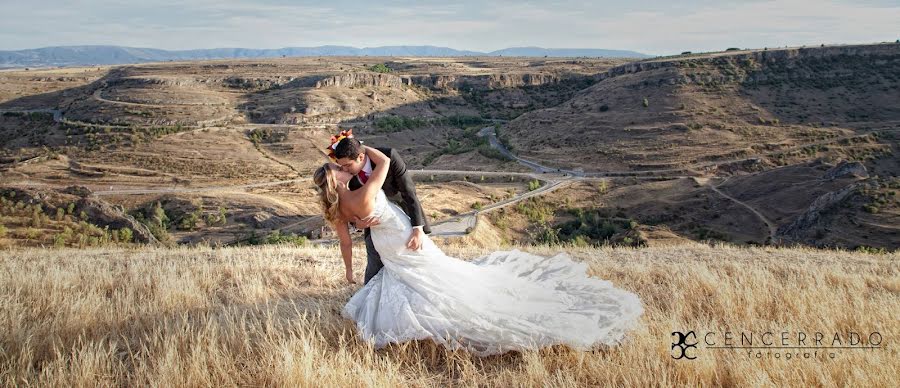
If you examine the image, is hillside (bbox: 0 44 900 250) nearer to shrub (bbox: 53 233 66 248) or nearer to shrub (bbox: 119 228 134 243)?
shrub (bbox: 53 233 66 248)

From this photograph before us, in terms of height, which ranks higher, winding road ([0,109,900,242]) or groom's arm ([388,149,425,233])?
groom's arm ([388,149,425,233])

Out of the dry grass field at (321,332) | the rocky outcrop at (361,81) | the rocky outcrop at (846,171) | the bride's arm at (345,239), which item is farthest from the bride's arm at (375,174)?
the rocky outcrop at (361,81)

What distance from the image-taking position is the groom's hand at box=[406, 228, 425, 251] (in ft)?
15.2

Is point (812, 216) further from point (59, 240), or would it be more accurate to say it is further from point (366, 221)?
point (59, 240)

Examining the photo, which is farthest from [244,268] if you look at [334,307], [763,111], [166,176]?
[763,111]

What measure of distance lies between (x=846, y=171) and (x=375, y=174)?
40402 millimetres

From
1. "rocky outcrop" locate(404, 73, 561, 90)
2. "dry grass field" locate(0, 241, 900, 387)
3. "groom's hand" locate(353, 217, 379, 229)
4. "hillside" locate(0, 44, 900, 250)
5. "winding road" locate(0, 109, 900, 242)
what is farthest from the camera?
"rocky outcrop" locate(404, 73, 561, 90)

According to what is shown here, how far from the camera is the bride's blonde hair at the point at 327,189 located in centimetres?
434

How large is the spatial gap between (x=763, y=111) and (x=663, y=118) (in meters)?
10.9

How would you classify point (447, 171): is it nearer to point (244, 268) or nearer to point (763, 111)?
point (763, 111)

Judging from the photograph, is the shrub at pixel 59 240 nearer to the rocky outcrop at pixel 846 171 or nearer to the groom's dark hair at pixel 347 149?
the groom's dark hair at pixel 347 149

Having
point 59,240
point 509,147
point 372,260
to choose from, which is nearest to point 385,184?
point 372,260

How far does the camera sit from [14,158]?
5031 cm

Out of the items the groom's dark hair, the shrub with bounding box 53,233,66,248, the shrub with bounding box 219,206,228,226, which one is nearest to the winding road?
the shrub with bounding box 219,206,228,226
